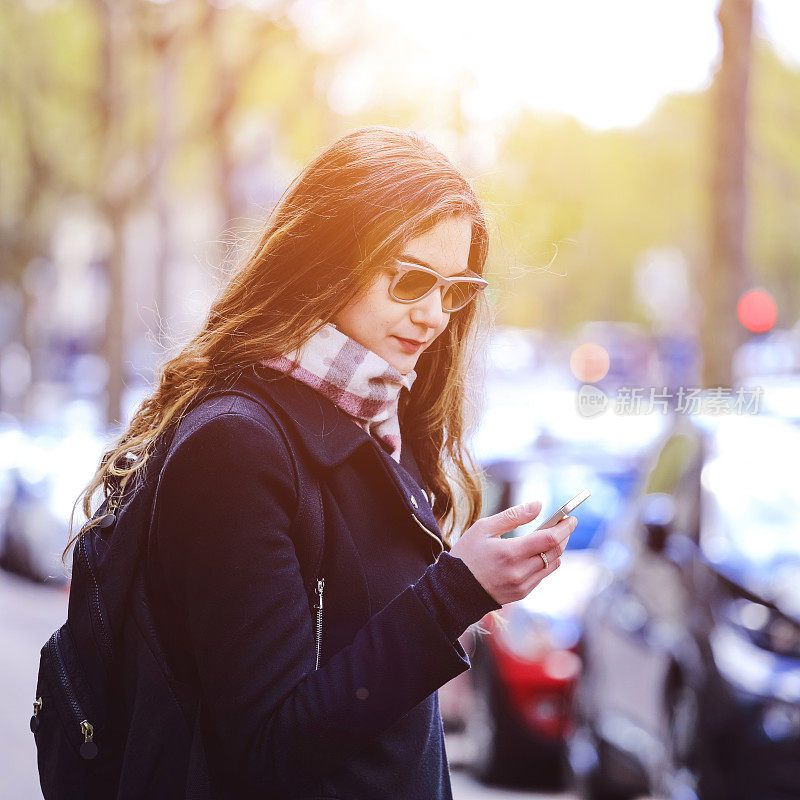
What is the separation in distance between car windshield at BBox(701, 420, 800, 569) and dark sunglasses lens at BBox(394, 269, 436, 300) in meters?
3.01

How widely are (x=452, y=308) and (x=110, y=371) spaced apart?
1645cm

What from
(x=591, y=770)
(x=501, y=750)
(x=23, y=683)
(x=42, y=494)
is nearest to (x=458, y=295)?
(x=591, y=770)

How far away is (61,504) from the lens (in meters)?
13.7

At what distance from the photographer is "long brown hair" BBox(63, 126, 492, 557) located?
1988mm

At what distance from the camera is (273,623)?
1768 millimetres

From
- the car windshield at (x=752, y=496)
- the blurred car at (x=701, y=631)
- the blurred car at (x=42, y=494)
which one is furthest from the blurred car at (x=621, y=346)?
the car windshield at (x=752, y=496)

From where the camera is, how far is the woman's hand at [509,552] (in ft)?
5.89

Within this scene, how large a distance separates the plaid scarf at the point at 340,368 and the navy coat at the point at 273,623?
108 mm

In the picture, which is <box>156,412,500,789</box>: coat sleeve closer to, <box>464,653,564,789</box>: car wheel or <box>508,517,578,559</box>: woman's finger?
<box>508,517,578,559</box>: woman's finger

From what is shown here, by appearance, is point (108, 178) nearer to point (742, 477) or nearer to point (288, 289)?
point (742, 477)

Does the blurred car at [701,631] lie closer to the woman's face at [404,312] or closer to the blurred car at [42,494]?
the woman's face at [404,312]

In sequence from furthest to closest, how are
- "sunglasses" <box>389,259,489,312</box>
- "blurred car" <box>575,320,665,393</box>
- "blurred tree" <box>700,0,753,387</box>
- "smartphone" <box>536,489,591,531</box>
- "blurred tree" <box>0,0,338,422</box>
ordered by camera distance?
"blurred car" <box>575,320,665,393</box> → "blurred tree" <box>0,0,338,422</box> → "blurred tree" <box>700,0,753,387</box> → "sunglasses" <box>389,259,489,312</box> → "smartphone" <box>536,489,591,531</box>

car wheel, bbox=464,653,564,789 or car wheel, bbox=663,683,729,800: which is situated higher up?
car wheel, bbox=663,683,729,800

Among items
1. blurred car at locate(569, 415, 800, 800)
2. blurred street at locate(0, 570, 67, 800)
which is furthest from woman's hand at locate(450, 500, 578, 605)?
blurred street at locate(0, 570, 67, 800)
